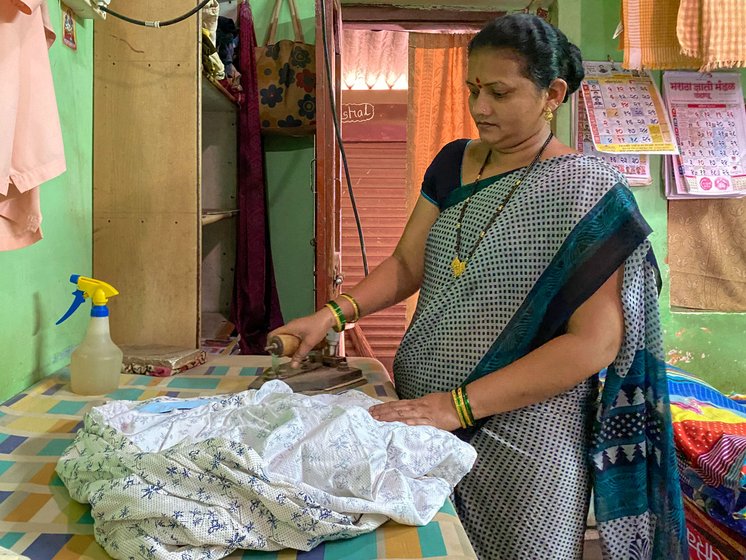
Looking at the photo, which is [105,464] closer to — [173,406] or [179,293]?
[173,406]

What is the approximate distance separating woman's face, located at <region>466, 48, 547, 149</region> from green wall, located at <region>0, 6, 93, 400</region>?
3.21 ft

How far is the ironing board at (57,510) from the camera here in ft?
2.52

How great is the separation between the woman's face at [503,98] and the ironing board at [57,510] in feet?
2.01

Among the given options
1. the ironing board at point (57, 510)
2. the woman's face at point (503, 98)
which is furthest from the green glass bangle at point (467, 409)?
the woman's face at point (503, 98)

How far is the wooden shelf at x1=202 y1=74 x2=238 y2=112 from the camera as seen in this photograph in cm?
235


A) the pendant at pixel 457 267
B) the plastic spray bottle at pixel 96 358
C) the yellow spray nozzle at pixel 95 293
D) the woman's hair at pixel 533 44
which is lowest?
the plastic spray bottle at pixel 96 358

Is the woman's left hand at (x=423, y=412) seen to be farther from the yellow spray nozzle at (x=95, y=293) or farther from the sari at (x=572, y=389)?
the yellow spray nozzle at (x=95, y=293)

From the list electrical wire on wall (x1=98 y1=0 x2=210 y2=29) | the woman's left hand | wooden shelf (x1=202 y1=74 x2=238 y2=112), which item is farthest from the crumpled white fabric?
wooden shelf (x1=202 y1=74 x2=238 y2=112)

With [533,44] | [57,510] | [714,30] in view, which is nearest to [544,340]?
[533,44]

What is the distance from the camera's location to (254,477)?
772mm

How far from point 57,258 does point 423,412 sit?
99 centimetres

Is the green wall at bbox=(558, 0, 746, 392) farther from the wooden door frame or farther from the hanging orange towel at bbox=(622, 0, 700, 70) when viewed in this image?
the wooden door frame

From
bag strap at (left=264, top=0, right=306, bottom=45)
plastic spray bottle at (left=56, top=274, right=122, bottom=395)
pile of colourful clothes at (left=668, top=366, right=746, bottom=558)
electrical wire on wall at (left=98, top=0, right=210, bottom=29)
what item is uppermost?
bag strap at (left=264, top=0, right=306, bottom=45)

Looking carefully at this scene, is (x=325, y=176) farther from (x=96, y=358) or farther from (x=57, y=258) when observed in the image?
(x=96, y=358)
